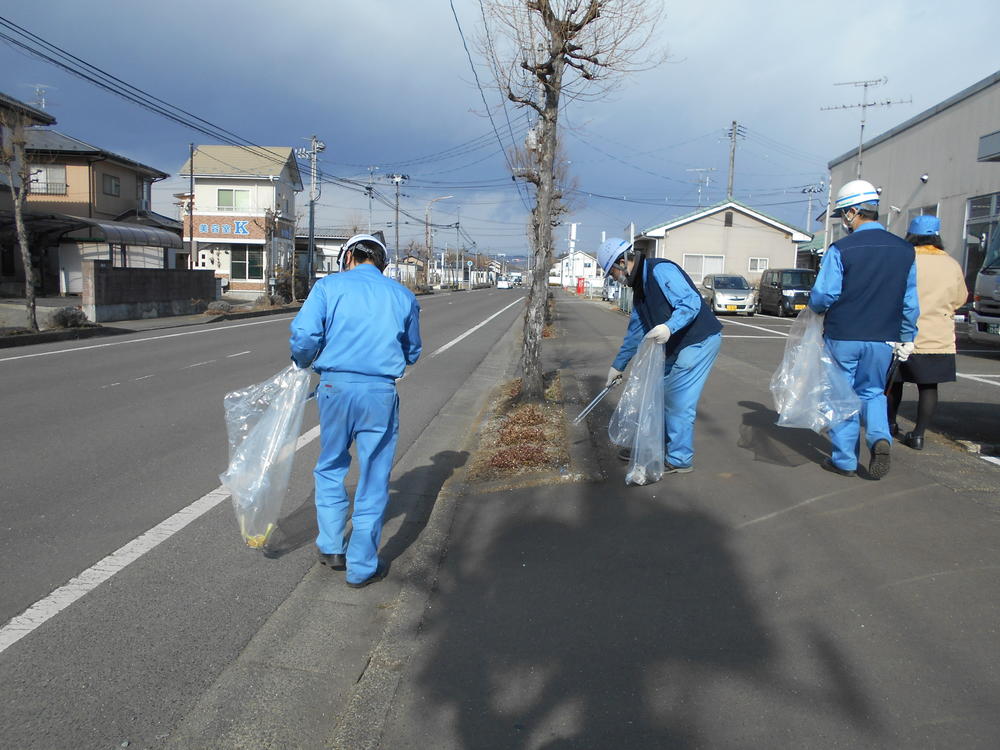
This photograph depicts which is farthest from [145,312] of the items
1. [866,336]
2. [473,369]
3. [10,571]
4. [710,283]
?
[866,336]

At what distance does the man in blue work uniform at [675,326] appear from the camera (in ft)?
15.4

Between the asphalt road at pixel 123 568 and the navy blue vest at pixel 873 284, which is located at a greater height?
the navy blue vest at pixel 873 284

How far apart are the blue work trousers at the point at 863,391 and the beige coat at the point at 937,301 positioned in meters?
0.96

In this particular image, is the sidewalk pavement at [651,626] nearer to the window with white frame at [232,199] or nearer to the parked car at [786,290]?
the parked car at [786,290]

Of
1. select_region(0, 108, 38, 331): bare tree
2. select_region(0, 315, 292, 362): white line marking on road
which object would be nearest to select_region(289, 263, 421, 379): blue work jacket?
select_region(0, 315, 292, 362): white line marking on road

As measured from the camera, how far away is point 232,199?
145ft

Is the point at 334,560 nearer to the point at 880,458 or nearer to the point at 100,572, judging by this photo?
the point at 100,572

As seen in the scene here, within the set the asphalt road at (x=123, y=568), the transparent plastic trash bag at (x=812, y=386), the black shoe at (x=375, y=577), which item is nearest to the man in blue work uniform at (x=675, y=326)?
the transparent plastic trash bag at (x=812, y=386)

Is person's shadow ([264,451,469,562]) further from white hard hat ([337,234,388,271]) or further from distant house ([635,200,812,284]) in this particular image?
distant house ([635,200,812,284])

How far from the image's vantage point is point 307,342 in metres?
3.43

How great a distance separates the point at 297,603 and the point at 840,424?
3487mm

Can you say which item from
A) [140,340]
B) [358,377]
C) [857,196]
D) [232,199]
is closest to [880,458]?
[857,196]

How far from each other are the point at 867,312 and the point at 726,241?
119 ft

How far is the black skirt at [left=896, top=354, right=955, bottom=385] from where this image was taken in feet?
17.9
